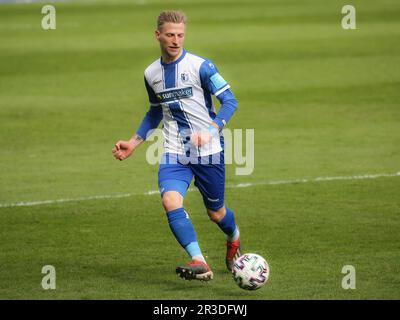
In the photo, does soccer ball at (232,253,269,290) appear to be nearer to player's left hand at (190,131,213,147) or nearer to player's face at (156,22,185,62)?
player's left hand at (190,131,213,147)

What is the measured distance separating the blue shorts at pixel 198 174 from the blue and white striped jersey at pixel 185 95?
0.08 m

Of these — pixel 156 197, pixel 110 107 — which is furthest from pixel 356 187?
pixel 110 107

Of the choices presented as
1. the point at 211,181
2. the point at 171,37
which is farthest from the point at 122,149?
the point at 171,37

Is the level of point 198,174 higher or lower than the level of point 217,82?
lower

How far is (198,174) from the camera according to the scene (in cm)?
924

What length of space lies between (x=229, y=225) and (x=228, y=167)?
5.69 meters

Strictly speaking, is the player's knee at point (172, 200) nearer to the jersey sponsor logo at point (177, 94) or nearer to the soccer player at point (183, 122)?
the soccer player at point (183, 122)

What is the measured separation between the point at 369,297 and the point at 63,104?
13.6m

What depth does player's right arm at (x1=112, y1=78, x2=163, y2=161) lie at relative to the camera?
30.4ft

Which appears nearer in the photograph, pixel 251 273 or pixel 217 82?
pixel 251 273

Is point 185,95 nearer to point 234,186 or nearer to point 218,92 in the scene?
point 218,92

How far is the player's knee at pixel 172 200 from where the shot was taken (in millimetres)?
8836

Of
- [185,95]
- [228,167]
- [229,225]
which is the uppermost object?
→ [185,95]

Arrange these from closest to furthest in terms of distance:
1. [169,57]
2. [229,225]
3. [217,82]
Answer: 1. [217,82]
2. [169,57]
3. [229,225]
